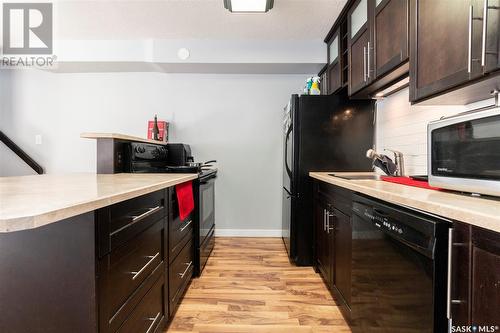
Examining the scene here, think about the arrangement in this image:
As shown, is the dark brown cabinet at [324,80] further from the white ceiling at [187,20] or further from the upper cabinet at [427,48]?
the upper cabinet at [427,48]

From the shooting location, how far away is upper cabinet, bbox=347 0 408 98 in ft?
4.76

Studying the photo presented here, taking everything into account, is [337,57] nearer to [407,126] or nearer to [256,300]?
[407,126]

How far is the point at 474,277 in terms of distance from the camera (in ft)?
2.17

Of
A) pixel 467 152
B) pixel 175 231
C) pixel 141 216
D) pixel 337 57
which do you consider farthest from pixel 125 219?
pixel 337 57

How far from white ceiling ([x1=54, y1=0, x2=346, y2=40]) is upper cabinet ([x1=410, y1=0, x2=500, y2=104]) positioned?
1.13m

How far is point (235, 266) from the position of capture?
2.39 metres

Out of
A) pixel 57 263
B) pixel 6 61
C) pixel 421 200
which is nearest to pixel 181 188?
pixel 57 263

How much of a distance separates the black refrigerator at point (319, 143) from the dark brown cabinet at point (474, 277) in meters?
1.64

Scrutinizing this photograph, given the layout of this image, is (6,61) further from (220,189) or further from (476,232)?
(476,232)

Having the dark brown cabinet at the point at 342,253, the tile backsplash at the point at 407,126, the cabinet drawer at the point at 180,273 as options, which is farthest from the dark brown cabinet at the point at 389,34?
the cabinet drawer at the point at 180,273

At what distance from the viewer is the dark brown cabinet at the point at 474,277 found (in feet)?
2.00

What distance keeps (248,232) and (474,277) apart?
2.76 m

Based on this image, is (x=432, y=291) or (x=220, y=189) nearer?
(x=432, y=291)

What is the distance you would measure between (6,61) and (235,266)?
11.7 ft
